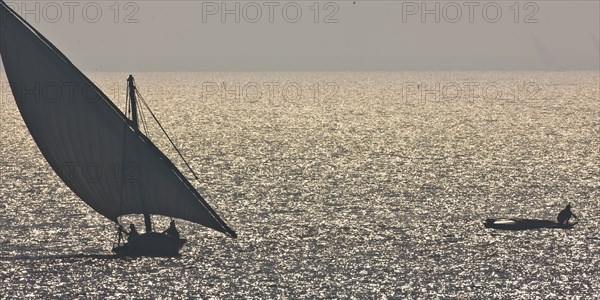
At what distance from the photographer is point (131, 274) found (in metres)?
60.4

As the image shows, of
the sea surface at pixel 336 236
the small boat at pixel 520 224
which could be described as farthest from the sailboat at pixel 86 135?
the small boat at pixel 520 224

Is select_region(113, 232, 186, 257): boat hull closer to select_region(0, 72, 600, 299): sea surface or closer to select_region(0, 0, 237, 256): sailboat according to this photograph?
select_region(0, 72, 600, 299): sea surface

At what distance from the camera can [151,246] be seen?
208 feet

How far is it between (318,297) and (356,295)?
7.33ft

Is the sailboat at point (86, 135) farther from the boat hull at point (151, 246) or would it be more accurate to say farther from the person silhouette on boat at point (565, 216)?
the person silhouette on boat at point (565, 216)

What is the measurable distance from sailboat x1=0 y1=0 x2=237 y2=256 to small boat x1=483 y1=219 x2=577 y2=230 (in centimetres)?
2576

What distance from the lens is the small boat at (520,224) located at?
75.3 meters

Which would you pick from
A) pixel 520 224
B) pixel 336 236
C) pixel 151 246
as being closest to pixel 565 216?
pixel 520 224

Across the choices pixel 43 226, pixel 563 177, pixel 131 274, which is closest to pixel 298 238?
pixel 131 274

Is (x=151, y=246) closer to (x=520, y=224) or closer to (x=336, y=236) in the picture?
(x=336, y=236)

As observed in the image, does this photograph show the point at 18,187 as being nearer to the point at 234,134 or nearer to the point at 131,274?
the point at 131,274

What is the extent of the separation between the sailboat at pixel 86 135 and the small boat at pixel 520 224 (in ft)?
84.5

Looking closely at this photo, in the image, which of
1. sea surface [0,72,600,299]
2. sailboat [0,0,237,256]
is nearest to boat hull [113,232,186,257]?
sea surface [0,72,600,299]

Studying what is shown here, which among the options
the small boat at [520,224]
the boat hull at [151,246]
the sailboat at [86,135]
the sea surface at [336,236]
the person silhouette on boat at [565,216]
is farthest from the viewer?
the person silhouette on boat at [565,216]
